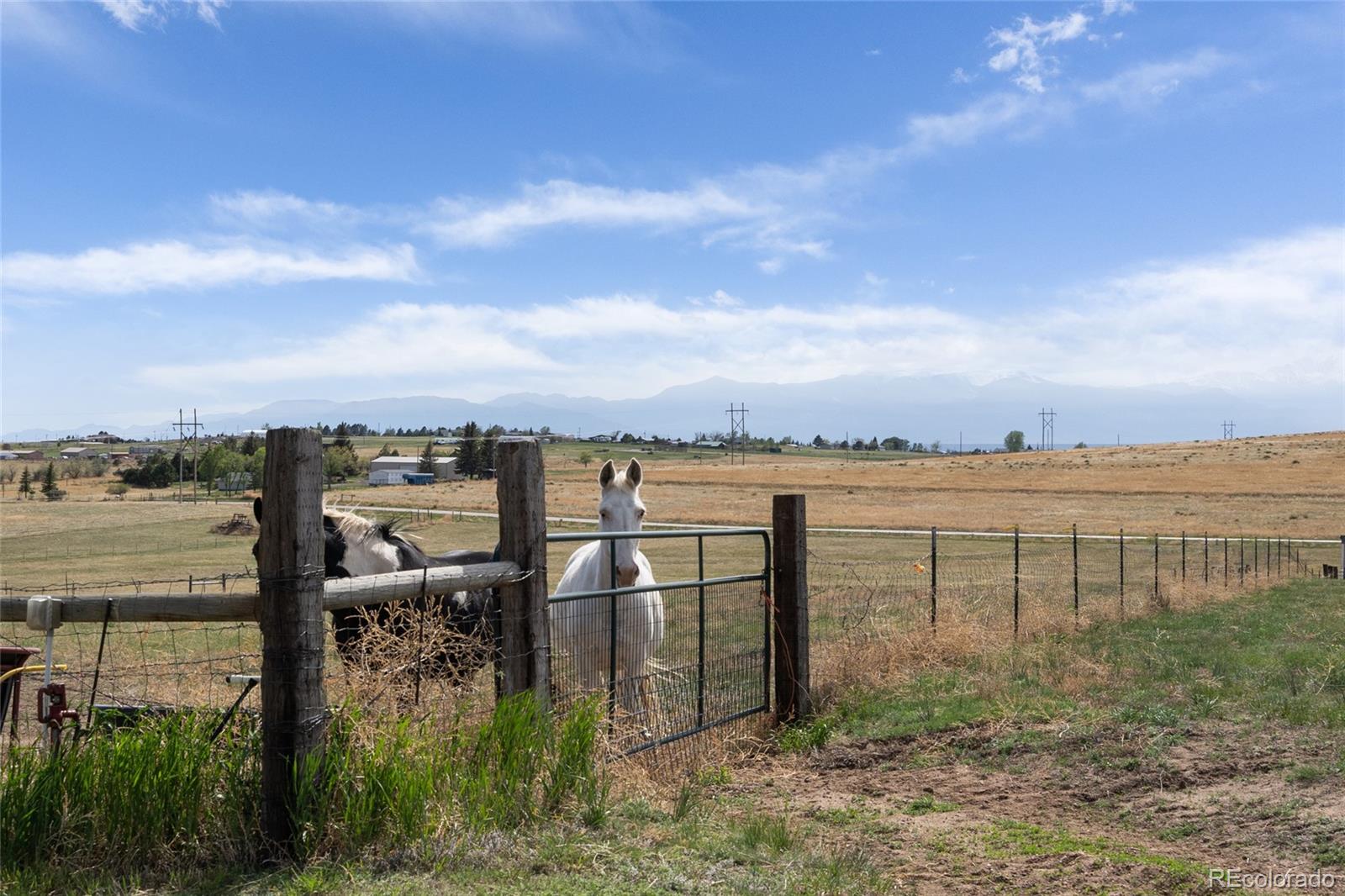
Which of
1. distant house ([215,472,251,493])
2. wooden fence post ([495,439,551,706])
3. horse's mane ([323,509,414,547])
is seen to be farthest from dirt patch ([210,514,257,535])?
wooden fence post ([495,439,551,706])

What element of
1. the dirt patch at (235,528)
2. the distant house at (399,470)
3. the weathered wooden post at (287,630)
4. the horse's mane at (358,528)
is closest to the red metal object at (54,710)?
the weathered wooden post at (287,630)

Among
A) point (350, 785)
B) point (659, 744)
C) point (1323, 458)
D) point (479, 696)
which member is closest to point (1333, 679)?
point (659, 744)

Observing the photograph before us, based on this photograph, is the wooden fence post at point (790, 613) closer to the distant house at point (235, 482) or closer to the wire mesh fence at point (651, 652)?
the wire mesh fence at point (651, 652)

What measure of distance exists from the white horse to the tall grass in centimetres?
138

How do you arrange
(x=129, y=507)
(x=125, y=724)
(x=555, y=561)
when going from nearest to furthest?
(x=125, y=724) → (x=555, y=561) → (x=129, y=507)

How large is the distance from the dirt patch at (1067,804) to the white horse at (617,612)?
107 centimetres

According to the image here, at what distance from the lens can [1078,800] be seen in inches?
237

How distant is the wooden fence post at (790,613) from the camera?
811cm

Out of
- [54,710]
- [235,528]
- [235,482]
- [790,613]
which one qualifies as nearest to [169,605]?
[54,710]

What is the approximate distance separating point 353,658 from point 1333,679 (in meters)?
8.70

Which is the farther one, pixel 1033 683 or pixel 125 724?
pixel 1033 683

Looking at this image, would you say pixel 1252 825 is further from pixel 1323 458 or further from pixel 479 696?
pixel 1323 458

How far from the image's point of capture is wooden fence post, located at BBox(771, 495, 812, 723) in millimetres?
8109

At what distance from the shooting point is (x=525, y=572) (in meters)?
5.54
